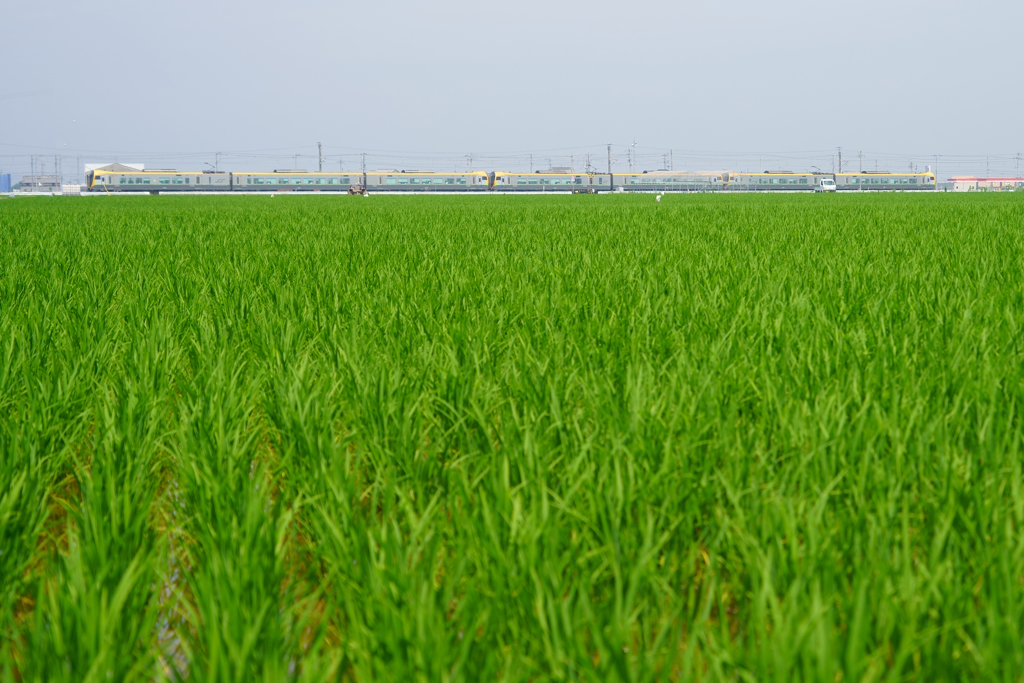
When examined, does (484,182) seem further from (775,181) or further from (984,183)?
(984,183)

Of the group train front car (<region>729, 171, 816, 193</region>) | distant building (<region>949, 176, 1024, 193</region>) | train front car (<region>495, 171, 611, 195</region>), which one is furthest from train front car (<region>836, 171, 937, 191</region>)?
distant building (<region>949, 176, 1024, 193</region>)

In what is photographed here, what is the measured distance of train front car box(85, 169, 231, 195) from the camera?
67.6m

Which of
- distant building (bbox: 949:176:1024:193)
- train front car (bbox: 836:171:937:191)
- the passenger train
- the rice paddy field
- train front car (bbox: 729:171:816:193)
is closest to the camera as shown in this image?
the rice paddy field

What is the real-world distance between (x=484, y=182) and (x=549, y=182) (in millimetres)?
6228

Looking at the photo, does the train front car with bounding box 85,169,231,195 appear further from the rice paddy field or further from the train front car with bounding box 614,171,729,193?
the rice paddy field

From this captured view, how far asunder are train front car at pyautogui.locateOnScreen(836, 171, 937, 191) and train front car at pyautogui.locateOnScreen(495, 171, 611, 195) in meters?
22.4

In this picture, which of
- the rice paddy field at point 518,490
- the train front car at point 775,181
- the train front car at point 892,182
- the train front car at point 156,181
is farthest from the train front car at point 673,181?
the rice paddy field at point 518,490

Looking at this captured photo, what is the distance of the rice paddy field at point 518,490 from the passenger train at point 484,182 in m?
65.4

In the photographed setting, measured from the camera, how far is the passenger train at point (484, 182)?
223ft

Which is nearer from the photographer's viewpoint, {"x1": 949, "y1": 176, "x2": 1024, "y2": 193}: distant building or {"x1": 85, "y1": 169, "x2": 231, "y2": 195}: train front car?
{"x1": 85, "y1": 169, "x2": 231, "y2": 195}: train front car

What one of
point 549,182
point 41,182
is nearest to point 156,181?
point 549,182

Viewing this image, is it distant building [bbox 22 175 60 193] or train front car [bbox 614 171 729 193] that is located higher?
distant building [bbox 22 175 60 193]

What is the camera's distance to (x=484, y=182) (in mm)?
70375

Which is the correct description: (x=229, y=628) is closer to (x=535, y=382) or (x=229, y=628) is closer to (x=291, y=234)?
(x=535, y=382)
